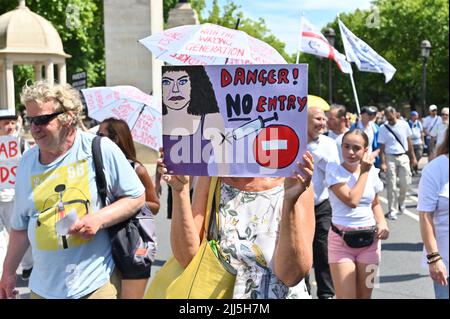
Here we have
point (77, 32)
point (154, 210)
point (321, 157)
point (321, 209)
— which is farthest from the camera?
point (77, 32)

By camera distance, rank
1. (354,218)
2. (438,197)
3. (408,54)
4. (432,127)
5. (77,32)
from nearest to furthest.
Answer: (438,197) < (354,218) < (432,127) < (77,32) < (408,54)

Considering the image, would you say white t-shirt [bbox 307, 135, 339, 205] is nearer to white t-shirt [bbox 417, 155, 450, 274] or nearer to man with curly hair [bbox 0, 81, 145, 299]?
white t-shirt [bbox 417, 155, 450, 274]

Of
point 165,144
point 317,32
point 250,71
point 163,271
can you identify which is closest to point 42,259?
point 163,271

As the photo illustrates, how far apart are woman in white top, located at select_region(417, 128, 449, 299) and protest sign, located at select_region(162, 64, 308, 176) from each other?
168cm

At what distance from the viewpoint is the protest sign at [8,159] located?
5642mm

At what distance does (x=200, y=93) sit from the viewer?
3.12 meters

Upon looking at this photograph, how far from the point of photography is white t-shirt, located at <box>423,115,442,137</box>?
70.4 feet

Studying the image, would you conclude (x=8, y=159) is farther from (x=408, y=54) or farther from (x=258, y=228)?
(x=408, y=54)

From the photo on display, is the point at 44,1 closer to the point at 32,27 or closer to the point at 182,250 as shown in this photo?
the point at 32,27

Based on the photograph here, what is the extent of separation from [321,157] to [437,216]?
233cm

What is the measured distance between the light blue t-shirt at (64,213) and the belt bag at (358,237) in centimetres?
223

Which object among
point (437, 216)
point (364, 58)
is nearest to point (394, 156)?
point (364, 58)

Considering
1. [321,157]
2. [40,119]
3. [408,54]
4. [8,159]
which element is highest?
[40,119]

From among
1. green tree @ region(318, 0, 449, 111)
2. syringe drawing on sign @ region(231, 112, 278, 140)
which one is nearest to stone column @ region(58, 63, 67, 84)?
green tree @ region(318, 0, 449, 111)
